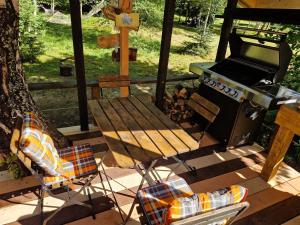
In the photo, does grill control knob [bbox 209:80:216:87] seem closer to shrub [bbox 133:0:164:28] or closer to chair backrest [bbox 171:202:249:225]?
chair backrest [bbox 171:202:249:225]

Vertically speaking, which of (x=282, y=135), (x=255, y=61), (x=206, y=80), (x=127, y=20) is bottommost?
(x=282, y=135)

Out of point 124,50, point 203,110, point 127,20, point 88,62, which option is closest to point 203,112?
point 203,110

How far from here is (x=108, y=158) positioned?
11.7 feet

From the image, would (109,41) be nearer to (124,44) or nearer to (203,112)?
(124,44)

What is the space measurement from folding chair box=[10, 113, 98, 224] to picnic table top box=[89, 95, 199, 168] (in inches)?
15.7

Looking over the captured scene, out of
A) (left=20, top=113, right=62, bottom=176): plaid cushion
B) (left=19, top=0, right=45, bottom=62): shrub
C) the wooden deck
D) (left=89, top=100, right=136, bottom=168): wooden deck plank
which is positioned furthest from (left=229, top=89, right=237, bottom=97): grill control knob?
(left=19, top=0, right=45, bottom=62): shrub

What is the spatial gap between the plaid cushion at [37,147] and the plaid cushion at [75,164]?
0.30 ft

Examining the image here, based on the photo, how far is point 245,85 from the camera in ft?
11.4

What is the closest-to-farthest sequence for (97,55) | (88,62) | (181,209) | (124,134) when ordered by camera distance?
(181,209), (124,134), (88,62), (97,55)

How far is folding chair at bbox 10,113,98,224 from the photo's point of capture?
2055 mm

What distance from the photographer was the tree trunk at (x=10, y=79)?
2471 millimetres

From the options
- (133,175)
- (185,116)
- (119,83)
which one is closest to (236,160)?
(185,116)

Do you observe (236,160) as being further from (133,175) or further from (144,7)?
(144,7)

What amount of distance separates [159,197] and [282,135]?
205 centimetres
